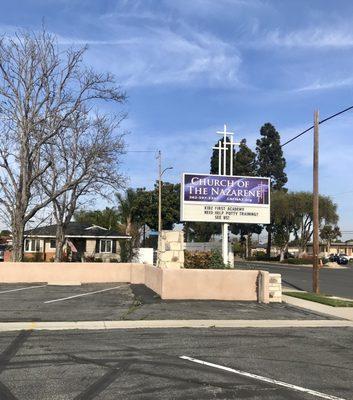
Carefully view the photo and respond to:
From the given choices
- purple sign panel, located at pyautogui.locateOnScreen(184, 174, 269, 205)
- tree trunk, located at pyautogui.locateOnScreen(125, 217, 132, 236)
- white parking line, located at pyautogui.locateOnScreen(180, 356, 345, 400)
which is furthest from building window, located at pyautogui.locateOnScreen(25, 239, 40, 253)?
white parking line, located at pyautogui.locateOnScreen(180, 356, 345, 400)

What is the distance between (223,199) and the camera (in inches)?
886

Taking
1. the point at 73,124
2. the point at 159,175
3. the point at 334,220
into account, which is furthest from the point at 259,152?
the point at 73,124

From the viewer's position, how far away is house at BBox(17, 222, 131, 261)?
45562 millimetres

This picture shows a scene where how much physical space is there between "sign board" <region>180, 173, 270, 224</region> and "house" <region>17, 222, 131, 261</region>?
73.4ft

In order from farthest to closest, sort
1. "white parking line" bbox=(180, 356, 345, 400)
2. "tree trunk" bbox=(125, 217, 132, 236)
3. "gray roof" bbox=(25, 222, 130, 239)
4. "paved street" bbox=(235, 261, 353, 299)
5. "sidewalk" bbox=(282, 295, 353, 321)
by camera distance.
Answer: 1. "tree trunk" bbox=(125, 217, 132, 236)
2. "gray roof" bbox=(25, 222, 130, 239)
3. "paved street" bbox=(235, 261, 353, 299)
4. "sidewalk" bbox=(282, 295, 353, 321)
5. "white parking line" bbox=(180, 356, 345, 400)

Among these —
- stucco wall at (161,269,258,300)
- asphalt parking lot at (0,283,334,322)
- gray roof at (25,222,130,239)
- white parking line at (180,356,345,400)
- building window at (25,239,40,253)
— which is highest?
gray roof at (25,222,130,239)

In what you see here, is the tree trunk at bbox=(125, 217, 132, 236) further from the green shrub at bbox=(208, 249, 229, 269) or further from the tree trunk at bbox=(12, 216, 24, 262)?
the green shrub at bbox=(208, 249, 229, 269)

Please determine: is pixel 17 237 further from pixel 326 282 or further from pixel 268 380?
pixel 268 380

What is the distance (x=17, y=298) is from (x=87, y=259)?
25.5m

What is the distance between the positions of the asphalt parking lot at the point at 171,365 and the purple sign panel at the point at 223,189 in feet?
36.5

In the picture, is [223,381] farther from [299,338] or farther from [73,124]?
[73,124]

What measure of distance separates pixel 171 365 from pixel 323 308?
393 inches

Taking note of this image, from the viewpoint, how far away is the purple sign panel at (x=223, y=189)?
22.2 metres

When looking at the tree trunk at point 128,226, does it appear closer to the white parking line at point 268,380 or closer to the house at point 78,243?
the house at point 78,243
